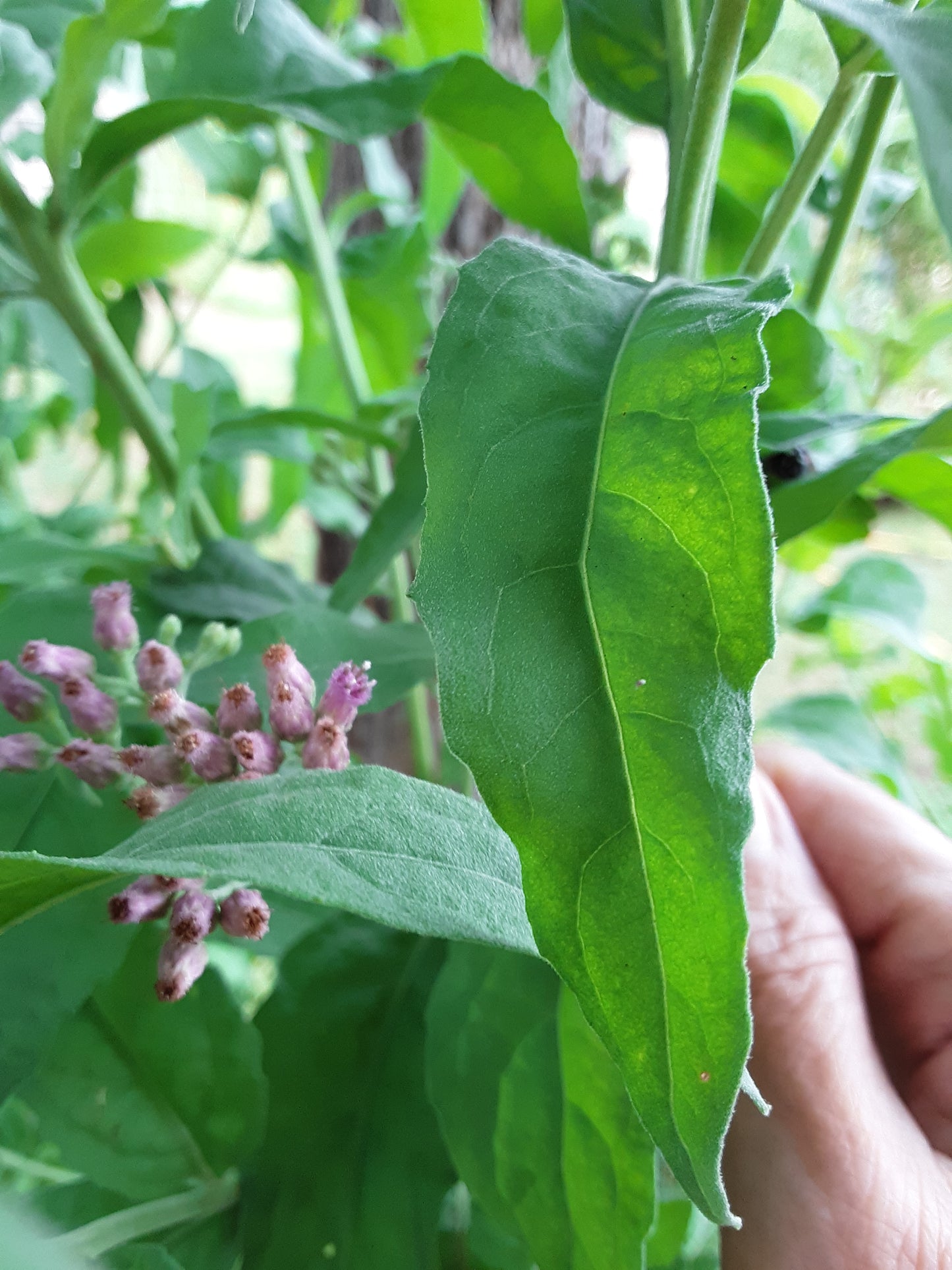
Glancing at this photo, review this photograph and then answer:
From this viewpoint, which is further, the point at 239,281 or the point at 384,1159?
the point at 239,281

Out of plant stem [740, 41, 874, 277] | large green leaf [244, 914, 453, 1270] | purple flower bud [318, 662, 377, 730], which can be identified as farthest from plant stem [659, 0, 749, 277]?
large green leaf [244, 914, 453, 1270]

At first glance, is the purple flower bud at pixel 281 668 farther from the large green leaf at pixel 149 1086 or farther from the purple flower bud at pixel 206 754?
the large green leaf at pixel 149 1086

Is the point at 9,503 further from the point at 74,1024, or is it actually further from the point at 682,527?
the point at 682,527

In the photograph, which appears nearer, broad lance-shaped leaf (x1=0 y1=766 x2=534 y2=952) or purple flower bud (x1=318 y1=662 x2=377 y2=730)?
broad lance-shaped leaf (x1=0 y1=766 x2=534 y2=952)

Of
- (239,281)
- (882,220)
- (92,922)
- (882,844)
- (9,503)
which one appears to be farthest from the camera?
(239,281)

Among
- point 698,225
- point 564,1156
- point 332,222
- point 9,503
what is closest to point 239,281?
point 9,503

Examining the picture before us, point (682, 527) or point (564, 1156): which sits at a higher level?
point (682, 527)

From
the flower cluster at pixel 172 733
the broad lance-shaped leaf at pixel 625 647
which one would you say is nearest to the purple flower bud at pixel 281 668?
the flower cluster at pixel 172 733

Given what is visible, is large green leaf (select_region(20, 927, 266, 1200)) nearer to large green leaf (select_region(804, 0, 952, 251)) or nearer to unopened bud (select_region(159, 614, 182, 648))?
unopened bud (select_region(159, 614, 182, 648))
